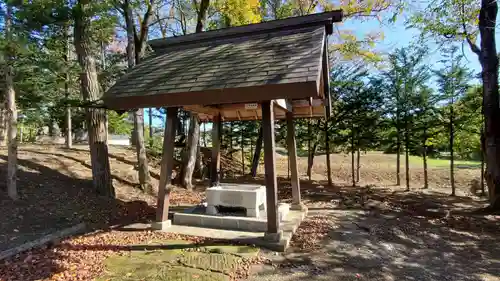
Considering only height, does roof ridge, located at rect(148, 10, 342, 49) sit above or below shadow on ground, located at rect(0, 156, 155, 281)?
above

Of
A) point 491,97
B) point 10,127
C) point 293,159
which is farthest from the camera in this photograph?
point 491,97

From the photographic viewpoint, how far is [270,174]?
4.43 m

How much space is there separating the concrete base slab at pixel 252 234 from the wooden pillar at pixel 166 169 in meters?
0.25

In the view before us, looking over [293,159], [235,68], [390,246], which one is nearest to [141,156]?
[293,159]

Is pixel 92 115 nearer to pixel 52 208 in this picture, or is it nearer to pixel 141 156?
pixel 141 156

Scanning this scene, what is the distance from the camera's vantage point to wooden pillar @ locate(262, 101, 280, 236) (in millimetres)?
4395

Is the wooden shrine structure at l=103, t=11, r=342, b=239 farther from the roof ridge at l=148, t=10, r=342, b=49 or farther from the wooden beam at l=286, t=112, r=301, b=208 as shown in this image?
the wooden beam at l=286, t=112, r=301, b=208

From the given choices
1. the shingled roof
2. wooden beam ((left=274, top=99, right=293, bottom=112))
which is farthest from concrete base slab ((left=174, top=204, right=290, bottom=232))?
the shingled roof

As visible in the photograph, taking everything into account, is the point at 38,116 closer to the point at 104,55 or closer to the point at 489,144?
the point at 104,55

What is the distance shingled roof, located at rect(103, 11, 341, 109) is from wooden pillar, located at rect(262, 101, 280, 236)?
0.55 meters

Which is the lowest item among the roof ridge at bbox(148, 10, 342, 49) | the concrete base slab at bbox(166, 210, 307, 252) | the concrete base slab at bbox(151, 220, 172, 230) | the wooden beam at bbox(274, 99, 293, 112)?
the concrete base slab at bbox(166, 210, 307, 252)

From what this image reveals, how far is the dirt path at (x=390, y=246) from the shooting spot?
3796 millimetres

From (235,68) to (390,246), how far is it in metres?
3.83

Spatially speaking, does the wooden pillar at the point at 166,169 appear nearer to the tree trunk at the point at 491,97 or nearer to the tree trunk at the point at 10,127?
the tree trunk at the point at 10,127
